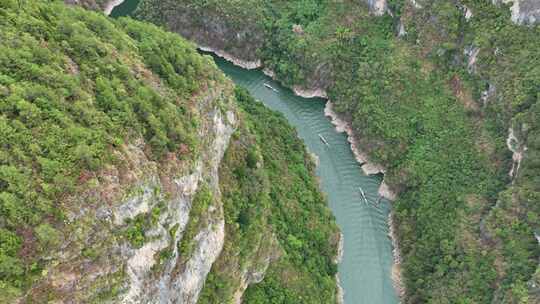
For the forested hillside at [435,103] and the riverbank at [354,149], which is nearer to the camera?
the forested hillside at [435,103]

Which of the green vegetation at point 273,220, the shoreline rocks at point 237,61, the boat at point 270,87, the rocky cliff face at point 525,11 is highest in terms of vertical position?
the rocky cliff face at point 525,11

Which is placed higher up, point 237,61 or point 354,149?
point 237,61

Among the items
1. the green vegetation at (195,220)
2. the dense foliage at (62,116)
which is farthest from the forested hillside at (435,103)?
the dense foliage at (62,116)

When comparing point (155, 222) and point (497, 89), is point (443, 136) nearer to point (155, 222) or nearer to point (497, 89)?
point (497, 89)

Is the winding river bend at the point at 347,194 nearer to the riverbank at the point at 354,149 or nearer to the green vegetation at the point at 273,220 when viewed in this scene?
the riverbank at the point at 354,149

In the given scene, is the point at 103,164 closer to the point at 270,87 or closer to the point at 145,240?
the point at 145,240

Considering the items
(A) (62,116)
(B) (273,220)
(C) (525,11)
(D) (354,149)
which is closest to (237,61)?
(D) (354,149)
